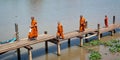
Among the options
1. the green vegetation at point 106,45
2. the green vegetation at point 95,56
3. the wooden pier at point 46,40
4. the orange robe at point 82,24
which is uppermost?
the orange robe at point 82,24

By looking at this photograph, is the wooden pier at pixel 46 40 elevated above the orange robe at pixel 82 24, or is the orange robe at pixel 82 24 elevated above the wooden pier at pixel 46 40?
the orange robe at pixel 82 24

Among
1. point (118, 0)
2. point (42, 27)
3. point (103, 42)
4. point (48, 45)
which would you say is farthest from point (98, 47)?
point (118, 0)

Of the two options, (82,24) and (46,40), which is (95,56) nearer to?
(82,24)

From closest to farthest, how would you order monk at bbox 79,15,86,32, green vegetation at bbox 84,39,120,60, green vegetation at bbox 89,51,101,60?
green vegetation at bbox 89,51,101,60
green vegetation at bbox 84,39,120,60
monk at bbox 79,15,86,32

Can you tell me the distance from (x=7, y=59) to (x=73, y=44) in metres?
5.54

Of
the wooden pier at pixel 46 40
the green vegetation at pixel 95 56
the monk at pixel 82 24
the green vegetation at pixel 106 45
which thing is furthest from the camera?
the monk at pixel 82 24

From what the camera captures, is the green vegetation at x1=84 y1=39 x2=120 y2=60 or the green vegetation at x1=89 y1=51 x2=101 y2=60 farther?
the green vegetation at x1=84 y1=39 x2=120 y2=60

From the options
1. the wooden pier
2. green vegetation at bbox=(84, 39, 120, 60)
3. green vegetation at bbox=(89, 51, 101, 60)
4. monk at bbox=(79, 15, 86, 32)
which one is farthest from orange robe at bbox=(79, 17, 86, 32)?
green vegetation at bbox=(89, 51, 101, 60)

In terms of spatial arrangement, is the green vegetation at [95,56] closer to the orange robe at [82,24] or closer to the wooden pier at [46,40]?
the wooden pier at [46,40]

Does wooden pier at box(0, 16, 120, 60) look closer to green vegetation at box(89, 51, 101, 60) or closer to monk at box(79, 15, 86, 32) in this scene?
monk at box(79, 15, 86, 32)

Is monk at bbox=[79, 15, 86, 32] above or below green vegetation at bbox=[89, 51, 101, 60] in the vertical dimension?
above

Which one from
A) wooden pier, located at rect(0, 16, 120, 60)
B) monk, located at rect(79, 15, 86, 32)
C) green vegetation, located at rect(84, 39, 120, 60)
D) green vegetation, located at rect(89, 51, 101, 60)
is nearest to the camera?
wooden pier, located at rect(0, 16, 120, 60)

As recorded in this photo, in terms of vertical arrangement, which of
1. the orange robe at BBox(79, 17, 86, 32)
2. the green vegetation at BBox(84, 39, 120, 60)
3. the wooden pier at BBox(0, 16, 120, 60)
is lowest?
the green vegetation at BBox(84, 39, 120, 60)

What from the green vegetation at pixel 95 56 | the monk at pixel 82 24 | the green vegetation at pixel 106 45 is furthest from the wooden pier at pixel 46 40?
the green vegetation at pixel 95 56
